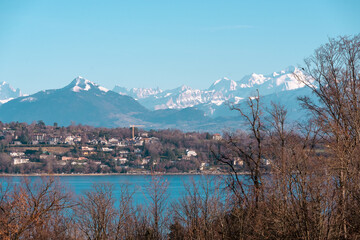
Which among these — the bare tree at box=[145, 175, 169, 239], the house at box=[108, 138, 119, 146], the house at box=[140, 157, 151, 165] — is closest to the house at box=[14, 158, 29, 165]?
the house at box=[140, 157, 151, 165]

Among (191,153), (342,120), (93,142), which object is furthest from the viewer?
(93,142)

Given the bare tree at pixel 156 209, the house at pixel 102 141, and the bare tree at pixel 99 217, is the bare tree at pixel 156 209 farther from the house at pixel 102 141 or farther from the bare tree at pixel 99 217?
the house at pixel 102 141

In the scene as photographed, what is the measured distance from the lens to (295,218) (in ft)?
34.4

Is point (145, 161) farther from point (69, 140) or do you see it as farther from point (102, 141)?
point (69, 140)

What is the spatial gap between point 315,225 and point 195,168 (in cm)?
10992

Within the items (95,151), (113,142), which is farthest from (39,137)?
(113,142)

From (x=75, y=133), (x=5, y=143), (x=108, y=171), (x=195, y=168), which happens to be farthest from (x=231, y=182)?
(x=75, y=133)

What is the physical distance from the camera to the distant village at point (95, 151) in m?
121

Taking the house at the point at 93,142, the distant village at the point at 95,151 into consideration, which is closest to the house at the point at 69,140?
the distant village at the point at 95,151

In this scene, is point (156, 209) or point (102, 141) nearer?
point (156, 209)

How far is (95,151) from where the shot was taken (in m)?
144

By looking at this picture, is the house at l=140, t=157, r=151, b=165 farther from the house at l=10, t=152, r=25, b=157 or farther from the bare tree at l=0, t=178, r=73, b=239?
the bare tree at l=0, t=178, r=73, b=239

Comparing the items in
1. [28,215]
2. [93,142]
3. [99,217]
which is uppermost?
[93,142]

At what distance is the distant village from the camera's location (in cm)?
12144
